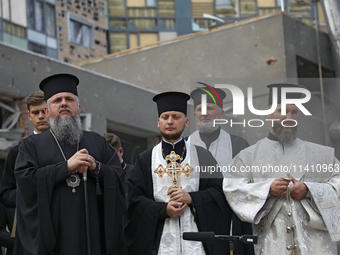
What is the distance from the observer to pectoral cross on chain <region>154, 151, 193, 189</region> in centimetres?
533

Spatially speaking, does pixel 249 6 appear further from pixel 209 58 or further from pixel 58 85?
pixel 58 85

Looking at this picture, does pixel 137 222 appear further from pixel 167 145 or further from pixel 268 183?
pixel 268 183

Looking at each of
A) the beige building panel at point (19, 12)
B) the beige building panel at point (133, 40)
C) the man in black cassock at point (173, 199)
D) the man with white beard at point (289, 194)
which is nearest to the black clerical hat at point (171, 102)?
the man in black cassock at point (173, 199)

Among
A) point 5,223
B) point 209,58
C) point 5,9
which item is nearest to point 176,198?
point 5,223

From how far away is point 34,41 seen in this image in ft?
95.3

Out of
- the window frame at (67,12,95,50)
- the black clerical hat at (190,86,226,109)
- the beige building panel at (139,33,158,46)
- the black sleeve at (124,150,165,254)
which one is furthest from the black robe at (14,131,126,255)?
the beige building panel at (139,33,158,46)

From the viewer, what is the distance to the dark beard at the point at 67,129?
494cm

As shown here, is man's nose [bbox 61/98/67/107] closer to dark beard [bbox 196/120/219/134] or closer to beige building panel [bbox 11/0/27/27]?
dark beard [bbox 196/120/219/134]

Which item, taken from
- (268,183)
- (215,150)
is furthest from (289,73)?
(268,183)

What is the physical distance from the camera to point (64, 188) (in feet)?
15.6

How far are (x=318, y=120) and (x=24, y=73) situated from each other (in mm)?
5977

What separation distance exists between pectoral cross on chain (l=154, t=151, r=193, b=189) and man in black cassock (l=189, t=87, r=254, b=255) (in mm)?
591

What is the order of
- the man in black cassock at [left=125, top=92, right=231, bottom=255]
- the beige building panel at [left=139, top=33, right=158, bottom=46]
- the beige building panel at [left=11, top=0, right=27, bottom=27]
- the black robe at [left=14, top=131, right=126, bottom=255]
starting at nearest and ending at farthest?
the black robe at [left=14, top=131, right=126, bottom=255]
the man in black cassock at [left=125, top=92, right=231, bottom=255]
the beige building panel at [left=11, top=0, right=27, bottom=27]
the beige building panel at [left=139, top=33, right=158, bottom=46]

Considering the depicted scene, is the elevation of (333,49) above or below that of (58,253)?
above
